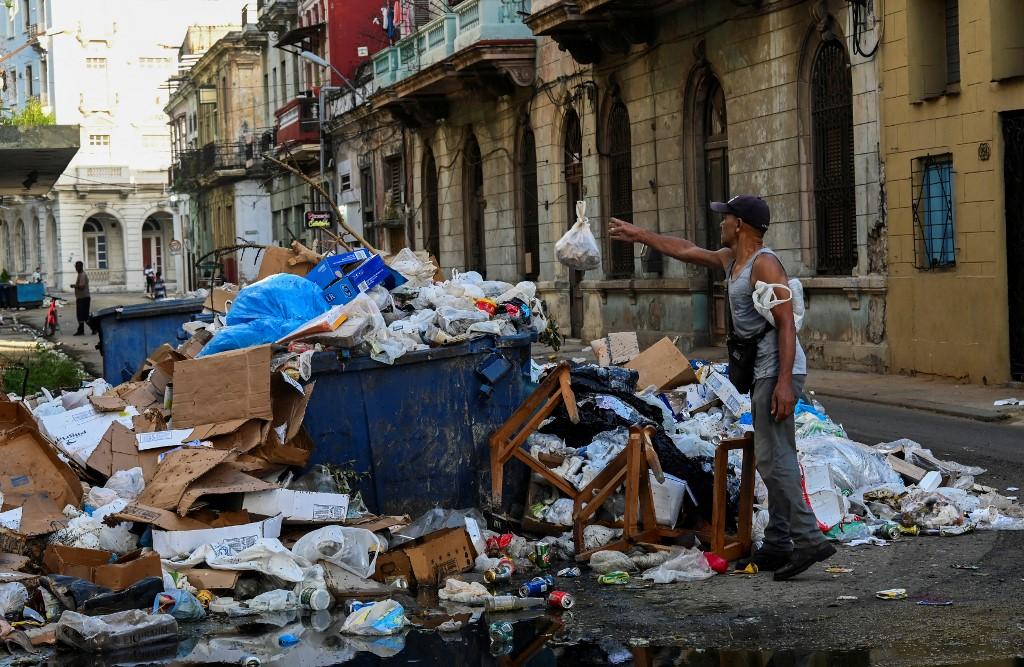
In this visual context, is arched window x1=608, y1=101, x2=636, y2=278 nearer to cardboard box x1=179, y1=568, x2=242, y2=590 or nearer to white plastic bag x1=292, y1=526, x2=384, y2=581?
white plastic bag x1=292, y1=526, x2=384, y2=581

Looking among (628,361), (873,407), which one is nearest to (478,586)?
(628,361)

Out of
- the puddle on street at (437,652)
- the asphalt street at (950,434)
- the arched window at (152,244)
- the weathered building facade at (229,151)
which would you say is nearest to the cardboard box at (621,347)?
the asphalt street at (950,434)

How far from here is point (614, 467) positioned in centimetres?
744

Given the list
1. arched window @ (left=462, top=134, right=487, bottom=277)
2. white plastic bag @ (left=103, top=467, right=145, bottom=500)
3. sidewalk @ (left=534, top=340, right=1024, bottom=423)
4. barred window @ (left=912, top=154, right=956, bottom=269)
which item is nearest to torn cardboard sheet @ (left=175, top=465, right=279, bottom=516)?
white plastic bag @ (left=103, top=467, right=145, bottom=500)

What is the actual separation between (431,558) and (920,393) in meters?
8.86

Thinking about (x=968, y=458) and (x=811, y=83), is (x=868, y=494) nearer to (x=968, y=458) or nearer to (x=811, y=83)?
(x=968, y=458)

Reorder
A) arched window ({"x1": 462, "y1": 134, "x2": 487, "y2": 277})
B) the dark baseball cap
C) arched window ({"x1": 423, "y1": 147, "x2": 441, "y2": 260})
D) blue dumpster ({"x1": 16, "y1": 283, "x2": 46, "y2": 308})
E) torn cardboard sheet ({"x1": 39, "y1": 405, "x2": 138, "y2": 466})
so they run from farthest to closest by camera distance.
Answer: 1. blue dumpster ({"x1": 16, "y1": 283, "x2": 46, "y2": 308})
2. arched window ({"x1": 423, "y1": 147, "x2": 441, "y2": 260})
3. arched window ({"x1": 462, "y1": 134, "x2": 487, "y2": 277})
4. torn cardboard sheet ({"x1": 39, "y1": 405, "x2": 138, "y2": 466})
5. the dark baseball cap

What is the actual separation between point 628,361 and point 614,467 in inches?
138

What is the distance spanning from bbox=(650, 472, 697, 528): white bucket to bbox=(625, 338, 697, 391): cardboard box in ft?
8.61

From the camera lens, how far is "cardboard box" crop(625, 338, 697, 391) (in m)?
10.2

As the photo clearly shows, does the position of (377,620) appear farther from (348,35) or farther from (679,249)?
(348,35)

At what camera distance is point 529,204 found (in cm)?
2867

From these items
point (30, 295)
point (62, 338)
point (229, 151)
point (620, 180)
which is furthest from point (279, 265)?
point (229, 151)

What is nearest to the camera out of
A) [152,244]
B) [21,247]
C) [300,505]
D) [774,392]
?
[774,392]
